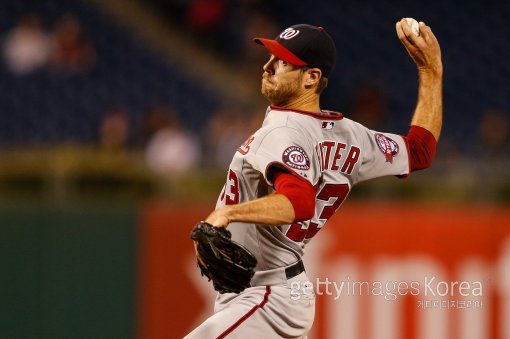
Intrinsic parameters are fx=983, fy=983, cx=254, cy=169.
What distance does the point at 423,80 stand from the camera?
3.88 m

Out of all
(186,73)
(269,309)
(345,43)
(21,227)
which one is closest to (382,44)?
(345,43)

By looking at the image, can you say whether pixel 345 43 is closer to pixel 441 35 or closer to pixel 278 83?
pixel 441 35

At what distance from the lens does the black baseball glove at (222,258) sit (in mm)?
2959

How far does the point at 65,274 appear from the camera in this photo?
6.73 meters

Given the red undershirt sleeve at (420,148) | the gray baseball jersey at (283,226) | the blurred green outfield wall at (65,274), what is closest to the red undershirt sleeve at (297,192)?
the gray baseball jersey at (283,226)

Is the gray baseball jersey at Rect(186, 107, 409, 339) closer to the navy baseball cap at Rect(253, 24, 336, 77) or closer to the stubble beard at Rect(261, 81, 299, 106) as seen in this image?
the stubble beard at Rect(261, 81, 299, 106)

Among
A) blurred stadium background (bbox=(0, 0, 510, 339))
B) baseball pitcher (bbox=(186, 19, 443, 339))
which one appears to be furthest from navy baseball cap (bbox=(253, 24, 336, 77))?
blurred stadium background (bbox=(0, 0, 510, 339))

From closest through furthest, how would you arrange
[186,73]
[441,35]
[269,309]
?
[269,309] < [441,35] < [186,73]

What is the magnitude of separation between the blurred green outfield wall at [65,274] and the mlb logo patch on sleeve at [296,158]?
12.4ft

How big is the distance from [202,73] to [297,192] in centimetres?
801

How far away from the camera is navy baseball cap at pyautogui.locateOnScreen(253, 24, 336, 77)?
340 cm

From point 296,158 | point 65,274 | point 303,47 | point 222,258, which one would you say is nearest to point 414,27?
point 303,47

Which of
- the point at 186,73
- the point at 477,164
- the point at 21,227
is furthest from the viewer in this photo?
the point at 186,73

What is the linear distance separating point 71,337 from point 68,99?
3.96m
